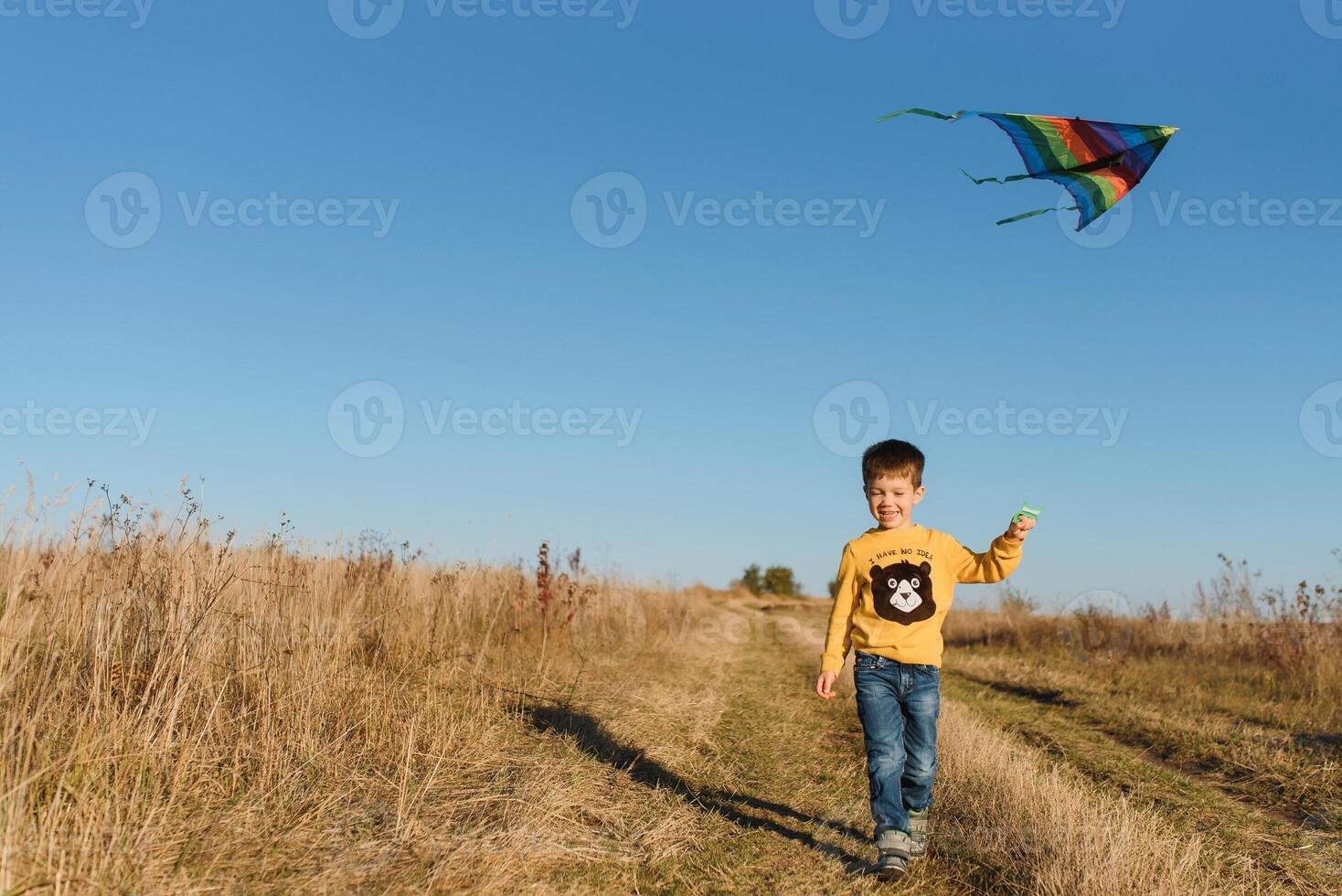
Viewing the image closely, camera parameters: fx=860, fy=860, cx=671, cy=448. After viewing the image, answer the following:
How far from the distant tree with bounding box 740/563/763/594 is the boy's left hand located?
196 feet

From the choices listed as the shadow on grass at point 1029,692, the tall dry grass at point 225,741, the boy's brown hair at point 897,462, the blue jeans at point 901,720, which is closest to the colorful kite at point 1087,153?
the boy's brown hair at point 897,462

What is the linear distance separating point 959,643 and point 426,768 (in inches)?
615

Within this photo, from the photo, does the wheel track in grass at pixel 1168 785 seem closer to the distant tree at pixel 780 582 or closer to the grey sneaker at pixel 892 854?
the grey sneaker at pixel 892 854

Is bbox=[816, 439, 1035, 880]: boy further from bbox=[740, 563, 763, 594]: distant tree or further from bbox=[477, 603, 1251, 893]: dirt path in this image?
bbox=[740, 563, 763, 594]: distant tree

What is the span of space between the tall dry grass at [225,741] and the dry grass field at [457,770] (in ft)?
0.06

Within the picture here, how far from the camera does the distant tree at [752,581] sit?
209 feet

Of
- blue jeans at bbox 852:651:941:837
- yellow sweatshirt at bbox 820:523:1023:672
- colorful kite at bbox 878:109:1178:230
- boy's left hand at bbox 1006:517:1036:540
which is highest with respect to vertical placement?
colorful kite at bbox 878:109:1178:230

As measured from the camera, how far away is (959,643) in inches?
717

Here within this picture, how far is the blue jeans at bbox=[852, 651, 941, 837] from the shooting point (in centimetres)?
410

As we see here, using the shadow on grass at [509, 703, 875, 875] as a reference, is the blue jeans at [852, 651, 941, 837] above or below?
above

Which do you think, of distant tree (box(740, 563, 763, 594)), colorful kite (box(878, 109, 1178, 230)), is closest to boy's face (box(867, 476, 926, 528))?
colorful kite (box(878, 109, 1178, 230))

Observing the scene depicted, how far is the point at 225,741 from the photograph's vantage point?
4.30 metres

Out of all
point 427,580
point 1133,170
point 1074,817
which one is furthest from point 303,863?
point 1133,170

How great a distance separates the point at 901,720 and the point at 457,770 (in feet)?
7.96
